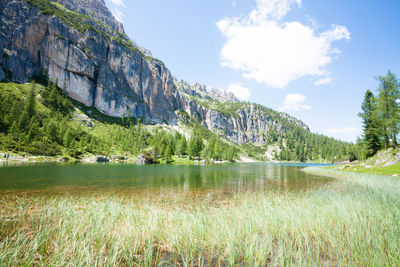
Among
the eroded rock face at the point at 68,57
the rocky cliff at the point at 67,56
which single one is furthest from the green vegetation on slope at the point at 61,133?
the eroded rock face at the point at 68,57

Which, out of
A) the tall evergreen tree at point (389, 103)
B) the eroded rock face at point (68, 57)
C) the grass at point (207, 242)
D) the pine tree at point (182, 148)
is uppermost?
the eroded rock face at point (68, 57)

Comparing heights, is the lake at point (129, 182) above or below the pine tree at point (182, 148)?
below

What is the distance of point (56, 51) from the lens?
6014 inches

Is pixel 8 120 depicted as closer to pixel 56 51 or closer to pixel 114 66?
pixel 56 51

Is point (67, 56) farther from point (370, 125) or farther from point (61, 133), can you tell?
point (370, 125)

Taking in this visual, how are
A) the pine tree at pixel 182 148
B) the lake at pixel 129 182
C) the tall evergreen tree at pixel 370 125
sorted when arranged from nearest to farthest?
the lake at pixel 129 182 < the tall evergreen tree at pixel 370 125 < the pine tree at pixel 182 148

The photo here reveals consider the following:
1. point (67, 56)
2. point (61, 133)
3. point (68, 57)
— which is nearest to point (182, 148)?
point (61, 133)

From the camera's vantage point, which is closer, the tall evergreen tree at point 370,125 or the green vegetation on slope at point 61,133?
the tall evergreen tree at point 370,125

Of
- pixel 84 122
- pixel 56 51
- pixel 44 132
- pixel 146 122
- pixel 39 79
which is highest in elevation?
pixel 56 51

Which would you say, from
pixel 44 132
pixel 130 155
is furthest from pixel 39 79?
pixel 130 155

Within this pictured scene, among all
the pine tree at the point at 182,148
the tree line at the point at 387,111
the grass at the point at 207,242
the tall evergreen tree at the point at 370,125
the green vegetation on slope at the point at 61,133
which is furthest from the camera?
the pine tree at the point at 182,148

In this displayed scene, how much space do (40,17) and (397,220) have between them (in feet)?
739

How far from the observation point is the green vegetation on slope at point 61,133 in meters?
69.5

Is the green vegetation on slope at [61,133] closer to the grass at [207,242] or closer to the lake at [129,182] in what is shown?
the lake at [129,182]
